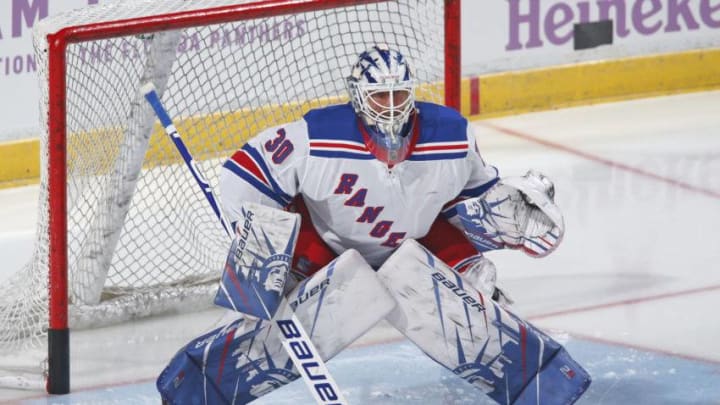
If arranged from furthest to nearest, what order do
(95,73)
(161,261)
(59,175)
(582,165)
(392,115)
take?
1. (582,165)
2. (161,261)
3. (95,73)
4. (59,175)
5. (392,115)

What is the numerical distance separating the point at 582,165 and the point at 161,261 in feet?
6.36

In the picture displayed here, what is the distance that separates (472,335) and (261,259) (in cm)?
52

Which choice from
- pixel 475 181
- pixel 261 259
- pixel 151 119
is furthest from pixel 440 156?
pixel 151 119

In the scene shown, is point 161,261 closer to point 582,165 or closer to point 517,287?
point 517,287

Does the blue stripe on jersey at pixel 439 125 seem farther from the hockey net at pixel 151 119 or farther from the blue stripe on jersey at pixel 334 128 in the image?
the hockey net at pixel 151 119

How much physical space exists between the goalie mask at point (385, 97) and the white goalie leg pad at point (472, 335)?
0.24 meters

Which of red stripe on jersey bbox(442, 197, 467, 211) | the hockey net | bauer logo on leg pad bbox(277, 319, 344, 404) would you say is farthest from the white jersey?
the hockey net

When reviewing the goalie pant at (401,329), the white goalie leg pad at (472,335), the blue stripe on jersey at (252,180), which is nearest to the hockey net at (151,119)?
the blue stripe on jersey at (252,180)

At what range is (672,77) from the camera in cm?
746

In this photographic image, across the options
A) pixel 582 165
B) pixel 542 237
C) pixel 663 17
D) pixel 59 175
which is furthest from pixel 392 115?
pixel 663 17

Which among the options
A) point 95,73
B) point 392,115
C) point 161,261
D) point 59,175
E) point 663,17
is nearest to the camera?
point 392,115

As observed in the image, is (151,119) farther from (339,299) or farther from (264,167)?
(339,299)

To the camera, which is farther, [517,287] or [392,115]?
[517,287]

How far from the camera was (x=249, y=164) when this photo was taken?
3.98m
